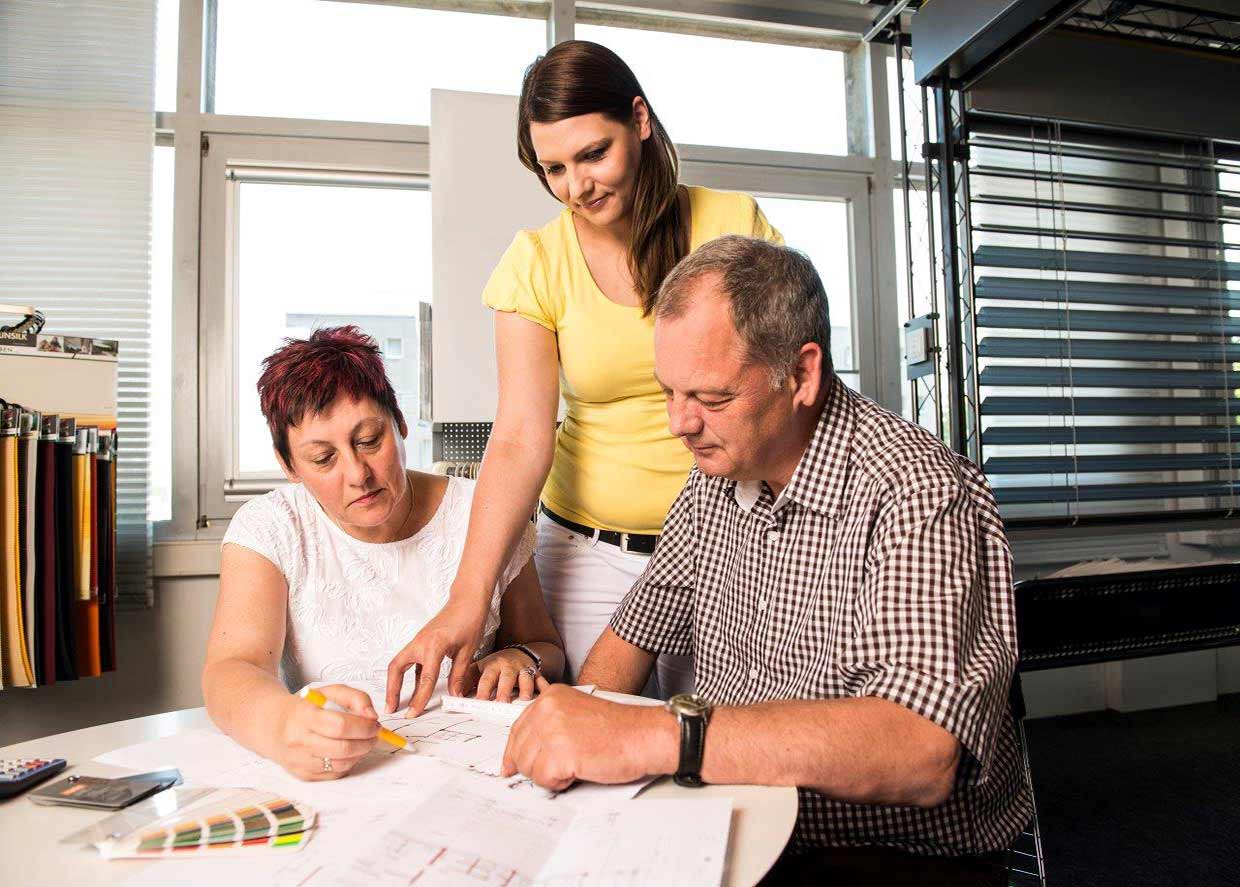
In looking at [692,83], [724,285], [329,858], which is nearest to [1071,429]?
[692,83]

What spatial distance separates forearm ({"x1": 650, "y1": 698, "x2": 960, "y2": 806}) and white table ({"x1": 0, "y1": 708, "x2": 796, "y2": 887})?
0.03 m

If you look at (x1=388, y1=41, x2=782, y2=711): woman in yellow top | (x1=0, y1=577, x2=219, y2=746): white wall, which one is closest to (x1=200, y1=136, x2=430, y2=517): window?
(x1=0, y1=577, x2=219, y2=746): white wall

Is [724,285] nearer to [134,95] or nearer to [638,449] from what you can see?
[638,449]

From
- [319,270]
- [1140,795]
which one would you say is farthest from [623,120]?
[1140,795]

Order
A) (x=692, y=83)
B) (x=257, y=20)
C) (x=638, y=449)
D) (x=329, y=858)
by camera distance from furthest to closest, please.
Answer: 1. (x=692, y=83)
2. (x=257, y=20)
3. (x=638, y=449)
4. (x=329, y=858)

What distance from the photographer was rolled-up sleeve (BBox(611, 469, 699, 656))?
1370mm

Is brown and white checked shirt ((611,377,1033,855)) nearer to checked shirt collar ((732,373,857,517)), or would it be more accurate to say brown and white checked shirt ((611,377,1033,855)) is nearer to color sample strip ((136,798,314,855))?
checked shirt collar ((732,373,857,517))

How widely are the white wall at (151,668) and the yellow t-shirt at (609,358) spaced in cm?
203

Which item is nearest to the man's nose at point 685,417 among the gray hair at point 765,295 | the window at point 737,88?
the gray hair at point 765,295

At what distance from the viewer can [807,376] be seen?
1.15 metres

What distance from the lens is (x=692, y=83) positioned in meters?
3.68

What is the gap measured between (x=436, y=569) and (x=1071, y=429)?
277 centimetres

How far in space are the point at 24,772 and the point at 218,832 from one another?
330 millimetres

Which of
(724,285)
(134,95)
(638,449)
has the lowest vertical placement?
(638,449)
